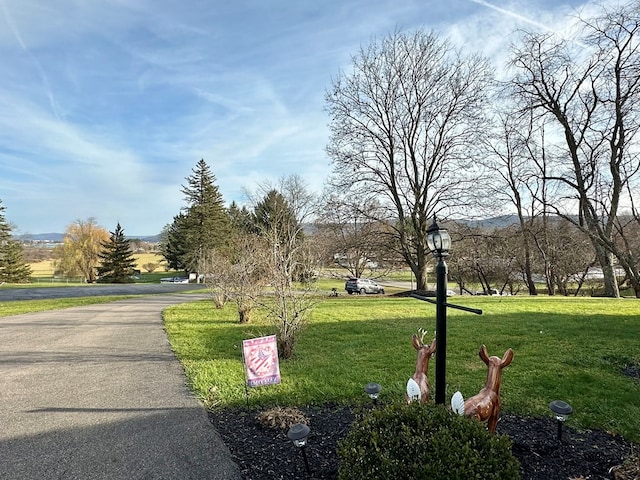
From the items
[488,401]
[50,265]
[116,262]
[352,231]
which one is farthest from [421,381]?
[50,265]

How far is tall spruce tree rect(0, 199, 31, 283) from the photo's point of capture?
33281mm

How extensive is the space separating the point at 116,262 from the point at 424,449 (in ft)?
134

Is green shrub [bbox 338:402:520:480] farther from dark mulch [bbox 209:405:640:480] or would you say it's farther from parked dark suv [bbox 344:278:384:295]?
parked dark suv [bbox 344:278:384:295]

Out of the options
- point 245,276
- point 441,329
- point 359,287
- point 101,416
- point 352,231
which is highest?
point 352,231

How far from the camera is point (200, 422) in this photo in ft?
11.6

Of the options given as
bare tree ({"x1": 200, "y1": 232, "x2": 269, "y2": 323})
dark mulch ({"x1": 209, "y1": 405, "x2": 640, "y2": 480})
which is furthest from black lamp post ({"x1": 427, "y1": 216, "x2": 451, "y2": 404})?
bare tree ({"x1": 200, "y1": 232, "x2": 269, "y2": 323})

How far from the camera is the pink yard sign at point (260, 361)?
3.76 metres

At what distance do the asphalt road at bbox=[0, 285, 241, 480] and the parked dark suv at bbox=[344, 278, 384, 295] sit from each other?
1736 centimetres

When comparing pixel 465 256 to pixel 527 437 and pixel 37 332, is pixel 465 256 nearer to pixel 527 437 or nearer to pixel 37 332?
pixel 527 437

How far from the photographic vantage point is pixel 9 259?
111ft

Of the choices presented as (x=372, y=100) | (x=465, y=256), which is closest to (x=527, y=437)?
(x=465, y=256)

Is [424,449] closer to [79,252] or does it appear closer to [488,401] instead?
[488,401]

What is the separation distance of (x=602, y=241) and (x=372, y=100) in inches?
524

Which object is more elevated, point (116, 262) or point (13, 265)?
point (116, 262)
